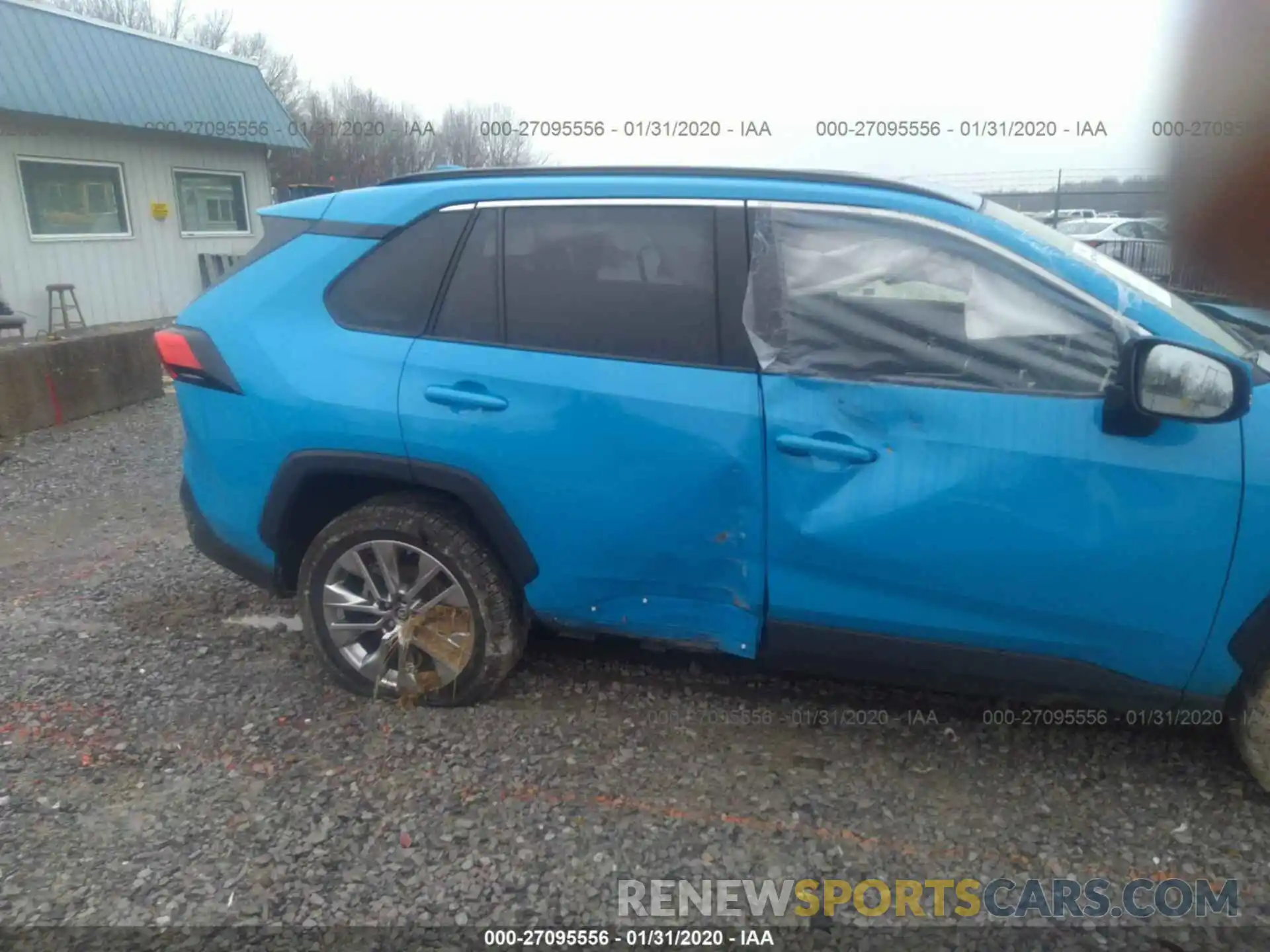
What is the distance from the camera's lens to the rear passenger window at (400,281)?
299cm

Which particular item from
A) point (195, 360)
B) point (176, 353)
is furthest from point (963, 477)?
point (176, 353)

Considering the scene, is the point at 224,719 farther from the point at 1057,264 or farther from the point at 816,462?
the point at 1057,264

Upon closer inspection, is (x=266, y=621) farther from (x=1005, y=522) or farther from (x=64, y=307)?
(x=64, y=307)

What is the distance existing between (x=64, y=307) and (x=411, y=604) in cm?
1083

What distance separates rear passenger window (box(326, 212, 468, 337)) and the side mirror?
2052 millimetres

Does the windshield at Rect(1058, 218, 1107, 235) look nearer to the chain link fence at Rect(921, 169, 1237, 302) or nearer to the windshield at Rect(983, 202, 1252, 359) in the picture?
the chain link fence at Rect(921, 169, 1237, 302)

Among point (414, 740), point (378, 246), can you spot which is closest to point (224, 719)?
point (414, 740)

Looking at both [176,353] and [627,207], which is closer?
[627,207]

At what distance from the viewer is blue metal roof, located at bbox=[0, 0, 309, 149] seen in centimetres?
1042

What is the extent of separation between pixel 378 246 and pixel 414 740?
1667 mm

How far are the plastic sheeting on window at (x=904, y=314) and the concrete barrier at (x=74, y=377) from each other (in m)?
6.88

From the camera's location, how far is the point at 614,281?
284cm

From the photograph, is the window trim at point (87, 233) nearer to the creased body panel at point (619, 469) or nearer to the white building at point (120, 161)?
the white building at point (120, 161)

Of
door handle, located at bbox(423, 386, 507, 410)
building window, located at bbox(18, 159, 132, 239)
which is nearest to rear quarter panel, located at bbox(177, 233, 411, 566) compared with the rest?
door handle, located at bbox(423, 386, 507, 410)
